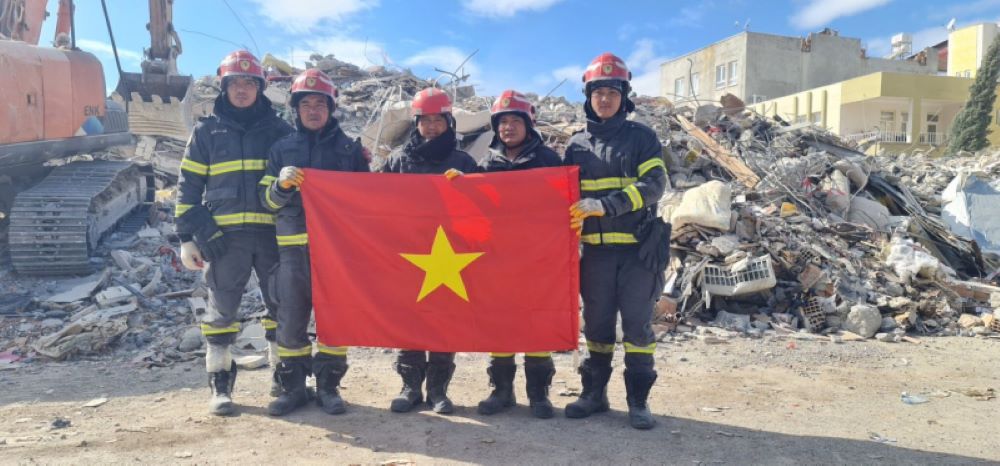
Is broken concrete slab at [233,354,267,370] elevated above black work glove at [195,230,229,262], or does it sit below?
below

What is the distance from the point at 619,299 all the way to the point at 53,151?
812 centimetres

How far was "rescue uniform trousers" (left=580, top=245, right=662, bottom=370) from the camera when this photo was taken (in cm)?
410

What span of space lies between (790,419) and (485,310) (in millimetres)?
2240

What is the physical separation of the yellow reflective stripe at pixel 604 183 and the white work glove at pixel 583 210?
0.23 m

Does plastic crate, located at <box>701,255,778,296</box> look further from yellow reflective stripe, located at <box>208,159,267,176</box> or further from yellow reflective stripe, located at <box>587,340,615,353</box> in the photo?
yellow reflective stripe, located at <box>208,159,267,176</box>

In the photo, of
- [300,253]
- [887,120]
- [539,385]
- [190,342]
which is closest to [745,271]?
[539,385]

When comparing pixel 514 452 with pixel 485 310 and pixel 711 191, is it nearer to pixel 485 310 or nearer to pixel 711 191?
pixel 485 310

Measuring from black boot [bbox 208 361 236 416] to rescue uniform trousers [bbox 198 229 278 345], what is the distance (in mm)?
228

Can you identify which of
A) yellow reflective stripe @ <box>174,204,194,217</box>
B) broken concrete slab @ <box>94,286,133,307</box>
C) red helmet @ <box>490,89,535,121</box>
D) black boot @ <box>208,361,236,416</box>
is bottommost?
A: black boot @ <box>208,361,236,416</box>

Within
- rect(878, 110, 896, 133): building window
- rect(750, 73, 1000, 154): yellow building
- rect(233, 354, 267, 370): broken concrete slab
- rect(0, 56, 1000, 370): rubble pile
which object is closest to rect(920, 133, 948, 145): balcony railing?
rect(750, 73, 1000, 154): yellow building

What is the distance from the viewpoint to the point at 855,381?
5473mm

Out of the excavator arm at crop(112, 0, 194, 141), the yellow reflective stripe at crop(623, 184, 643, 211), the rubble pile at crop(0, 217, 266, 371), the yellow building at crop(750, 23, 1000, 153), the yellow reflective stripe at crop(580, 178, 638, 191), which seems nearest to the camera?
the yellow reflective stripe at crop(623, 184, 643, 211)

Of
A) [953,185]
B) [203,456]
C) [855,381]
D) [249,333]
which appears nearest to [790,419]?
[855,381]

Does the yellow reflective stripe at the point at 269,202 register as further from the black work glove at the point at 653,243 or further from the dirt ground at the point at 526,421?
the black work glove at the point at 653,243
